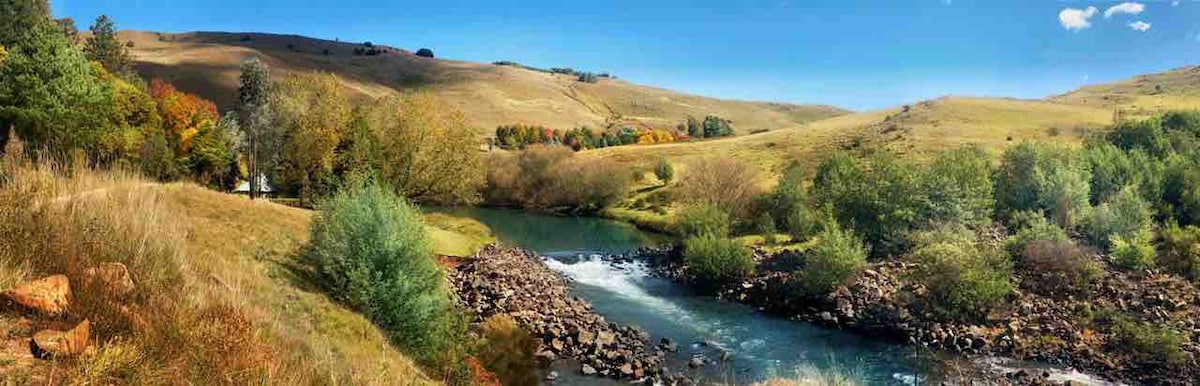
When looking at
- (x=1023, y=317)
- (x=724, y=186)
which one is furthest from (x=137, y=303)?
(x=724, y=186)

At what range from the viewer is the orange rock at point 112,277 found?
6980mm

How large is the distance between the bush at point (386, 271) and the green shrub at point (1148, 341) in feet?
97.2

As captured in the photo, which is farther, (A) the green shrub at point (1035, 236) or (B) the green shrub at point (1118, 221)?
(B) the green shrub at point (1118, 221)

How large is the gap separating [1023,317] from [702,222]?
23.4 m

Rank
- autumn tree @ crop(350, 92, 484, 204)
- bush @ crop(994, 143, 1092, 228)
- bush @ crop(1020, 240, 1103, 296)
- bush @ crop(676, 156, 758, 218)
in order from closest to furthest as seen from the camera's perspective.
A: bush @ crop(1020, 240, 1103, 296), autumn tree @ crop(350, 92, 484, 204), bush @ crop(994, 143, 1092, 228), bush @ crop(676, 156, 758, 218)

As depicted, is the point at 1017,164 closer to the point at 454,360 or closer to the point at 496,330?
the point at 496,330

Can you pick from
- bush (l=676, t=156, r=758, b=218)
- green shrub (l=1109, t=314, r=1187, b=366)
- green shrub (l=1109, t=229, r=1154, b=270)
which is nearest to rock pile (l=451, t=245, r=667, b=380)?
green shrub (l=1109, t=314, r=1187, b=366)

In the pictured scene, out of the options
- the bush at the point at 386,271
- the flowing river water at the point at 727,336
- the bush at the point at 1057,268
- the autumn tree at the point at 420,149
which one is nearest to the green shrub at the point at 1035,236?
the bush at the point at 1057,268

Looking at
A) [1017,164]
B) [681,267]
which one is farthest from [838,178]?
[681,267]

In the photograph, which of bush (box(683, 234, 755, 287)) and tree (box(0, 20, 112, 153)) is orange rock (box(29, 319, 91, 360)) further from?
bush (box(683, 234, 755, 287))

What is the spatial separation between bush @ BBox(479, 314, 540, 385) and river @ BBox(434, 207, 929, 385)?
20.9 ft

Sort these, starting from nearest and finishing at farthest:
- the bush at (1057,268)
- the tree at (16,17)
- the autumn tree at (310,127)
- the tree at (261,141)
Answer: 1. the bush at (1057,268)
2. the autumn tree at (310,127)
3. the tree at (261,141)
4. the tree at (16,17)

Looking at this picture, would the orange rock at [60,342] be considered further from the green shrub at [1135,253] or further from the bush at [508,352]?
the green shrub at [1135,253]

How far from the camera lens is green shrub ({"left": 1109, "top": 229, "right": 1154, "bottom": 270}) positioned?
41.8 m
